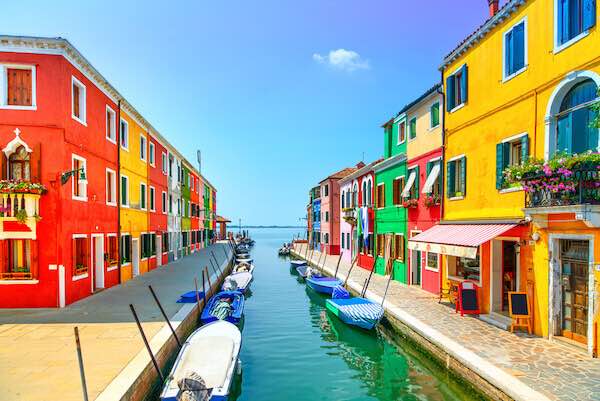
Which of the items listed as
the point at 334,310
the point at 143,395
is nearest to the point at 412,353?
the point at 334,310

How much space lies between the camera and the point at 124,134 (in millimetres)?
21312

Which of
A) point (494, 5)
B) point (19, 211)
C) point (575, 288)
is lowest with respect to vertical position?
point (575, 288)

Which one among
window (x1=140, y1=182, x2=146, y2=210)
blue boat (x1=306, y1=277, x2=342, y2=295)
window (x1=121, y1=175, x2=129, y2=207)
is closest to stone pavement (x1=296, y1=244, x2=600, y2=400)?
blue boat (x1=306, y1=277, x2=342, y2=295)

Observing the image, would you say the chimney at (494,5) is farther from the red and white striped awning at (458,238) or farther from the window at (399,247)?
the window at (399,247)

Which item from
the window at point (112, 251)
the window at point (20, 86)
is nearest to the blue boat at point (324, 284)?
the window at point (112, 251)

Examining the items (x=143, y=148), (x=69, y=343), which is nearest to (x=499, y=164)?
(x=69, y=343)

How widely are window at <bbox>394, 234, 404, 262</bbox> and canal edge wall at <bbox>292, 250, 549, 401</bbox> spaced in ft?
23.3

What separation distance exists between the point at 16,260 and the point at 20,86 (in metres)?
6.26

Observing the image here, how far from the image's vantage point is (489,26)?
12852 millimetres

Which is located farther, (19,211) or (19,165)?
(19,165)

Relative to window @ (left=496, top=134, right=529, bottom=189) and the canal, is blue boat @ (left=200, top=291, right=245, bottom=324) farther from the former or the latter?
window @ (left=496, top=134, right=529, bottom=189)

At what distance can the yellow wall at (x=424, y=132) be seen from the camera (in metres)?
16.7

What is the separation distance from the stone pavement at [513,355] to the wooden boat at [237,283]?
32.1 ft

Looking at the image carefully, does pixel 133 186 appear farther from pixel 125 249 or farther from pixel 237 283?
pixel 237 283
